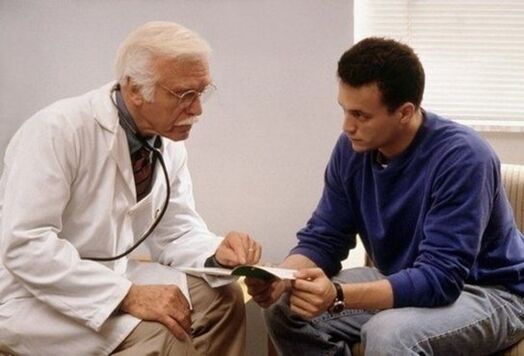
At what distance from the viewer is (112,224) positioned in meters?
1.75

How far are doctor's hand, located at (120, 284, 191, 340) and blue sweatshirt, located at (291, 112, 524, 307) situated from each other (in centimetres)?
43

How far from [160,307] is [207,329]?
0.69 feet

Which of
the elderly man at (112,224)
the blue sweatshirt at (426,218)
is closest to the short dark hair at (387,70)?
the blue sweatshirt at (426,218)

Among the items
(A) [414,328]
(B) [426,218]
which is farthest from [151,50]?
(A) [414,328]

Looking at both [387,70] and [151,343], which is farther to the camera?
[387,70]

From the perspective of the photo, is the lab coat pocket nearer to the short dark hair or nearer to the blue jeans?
the blue jeans

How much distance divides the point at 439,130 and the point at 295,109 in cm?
81

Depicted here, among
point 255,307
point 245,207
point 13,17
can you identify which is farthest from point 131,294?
point 13,17

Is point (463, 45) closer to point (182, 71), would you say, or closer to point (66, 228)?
point (182, 71)

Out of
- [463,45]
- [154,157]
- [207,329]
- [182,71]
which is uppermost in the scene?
[182,71]

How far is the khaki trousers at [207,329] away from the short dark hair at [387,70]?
0.63 m

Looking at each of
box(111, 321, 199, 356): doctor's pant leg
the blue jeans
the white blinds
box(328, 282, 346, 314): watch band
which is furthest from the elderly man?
the white blinds

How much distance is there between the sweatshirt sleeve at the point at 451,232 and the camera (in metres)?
1.67

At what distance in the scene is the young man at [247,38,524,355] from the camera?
1.67 m
